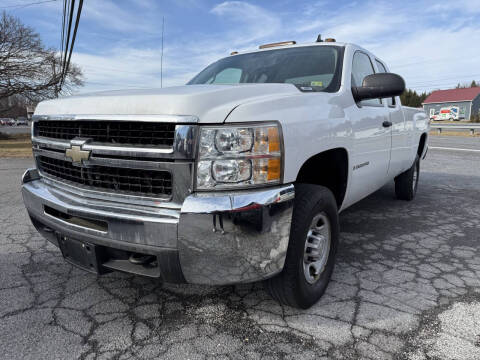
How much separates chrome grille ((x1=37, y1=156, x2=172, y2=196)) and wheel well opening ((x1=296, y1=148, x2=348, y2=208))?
969 mm

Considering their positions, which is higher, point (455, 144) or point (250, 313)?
point (455, 144)

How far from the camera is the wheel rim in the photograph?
→ 232 cm

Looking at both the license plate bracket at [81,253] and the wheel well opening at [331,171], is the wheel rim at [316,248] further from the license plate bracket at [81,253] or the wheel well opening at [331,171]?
the license plate bracket at [81,253]

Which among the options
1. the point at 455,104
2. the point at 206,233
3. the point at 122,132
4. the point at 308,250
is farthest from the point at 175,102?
the point at 455,104

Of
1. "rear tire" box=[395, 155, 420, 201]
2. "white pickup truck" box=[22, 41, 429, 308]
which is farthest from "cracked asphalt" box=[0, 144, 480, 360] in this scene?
"rear tire" box=[395, 155, 420, 201]

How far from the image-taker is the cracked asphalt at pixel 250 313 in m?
1.94

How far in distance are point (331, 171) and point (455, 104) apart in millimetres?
70062

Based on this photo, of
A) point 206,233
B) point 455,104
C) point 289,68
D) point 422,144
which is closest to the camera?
point 206,233

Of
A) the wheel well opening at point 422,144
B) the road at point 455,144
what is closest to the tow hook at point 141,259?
the wheel well opening at point 422,144

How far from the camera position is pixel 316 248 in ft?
7.59

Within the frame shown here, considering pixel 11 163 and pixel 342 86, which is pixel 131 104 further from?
pixel 11 163

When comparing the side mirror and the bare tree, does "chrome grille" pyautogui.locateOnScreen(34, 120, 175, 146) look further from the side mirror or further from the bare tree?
the bare tree

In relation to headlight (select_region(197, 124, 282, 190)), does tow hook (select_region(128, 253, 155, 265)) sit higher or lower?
lower

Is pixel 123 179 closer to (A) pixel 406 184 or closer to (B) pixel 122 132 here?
(B) pixel 122 132
